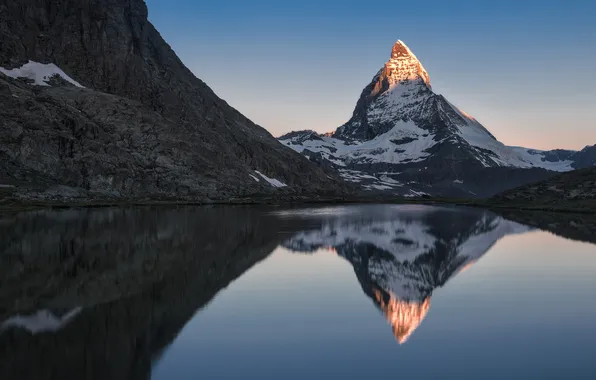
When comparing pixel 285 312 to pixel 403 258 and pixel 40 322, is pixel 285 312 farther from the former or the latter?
pixel 403 258

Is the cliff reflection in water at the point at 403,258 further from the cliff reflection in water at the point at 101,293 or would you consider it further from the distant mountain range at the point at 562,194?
the distant mountain range at the point at 562,194

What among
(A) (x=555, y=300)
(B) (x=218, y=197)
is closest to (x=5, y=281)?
(A) (x=555, y=300)

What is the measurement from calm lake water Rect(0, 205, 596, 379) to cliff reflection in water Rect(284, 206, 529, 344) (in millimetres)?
258

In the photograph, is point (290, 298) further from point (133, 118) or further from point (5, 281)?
point (133, 118)

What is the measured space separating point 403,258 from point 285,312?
25.7 m

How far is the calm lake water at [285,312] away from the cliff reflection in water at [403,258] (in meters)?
0.26

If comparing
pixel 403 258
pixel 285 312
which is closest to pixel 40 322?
pixel 285 312

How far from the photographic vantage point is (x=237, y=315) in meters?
26.9

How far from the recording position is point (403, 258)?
168ft

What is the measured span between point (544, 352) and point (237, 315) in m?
13.4

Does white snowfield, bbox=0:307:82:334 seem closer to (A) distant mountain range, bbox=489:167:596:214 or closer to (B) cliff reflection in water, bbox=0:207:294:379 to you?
(B) cliff reflection in water, bbox=0:207:294:379

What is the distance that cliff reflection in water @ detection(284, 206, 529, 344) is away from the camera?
30000mm

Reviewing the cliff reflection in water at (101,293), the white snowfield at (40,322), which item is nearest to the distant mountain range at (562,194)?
the cliff reflection in water at (101,293)

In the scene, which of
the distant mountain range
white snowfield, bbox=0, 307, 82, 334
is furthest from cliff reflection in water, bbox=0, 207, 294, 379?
the distant mountain range
